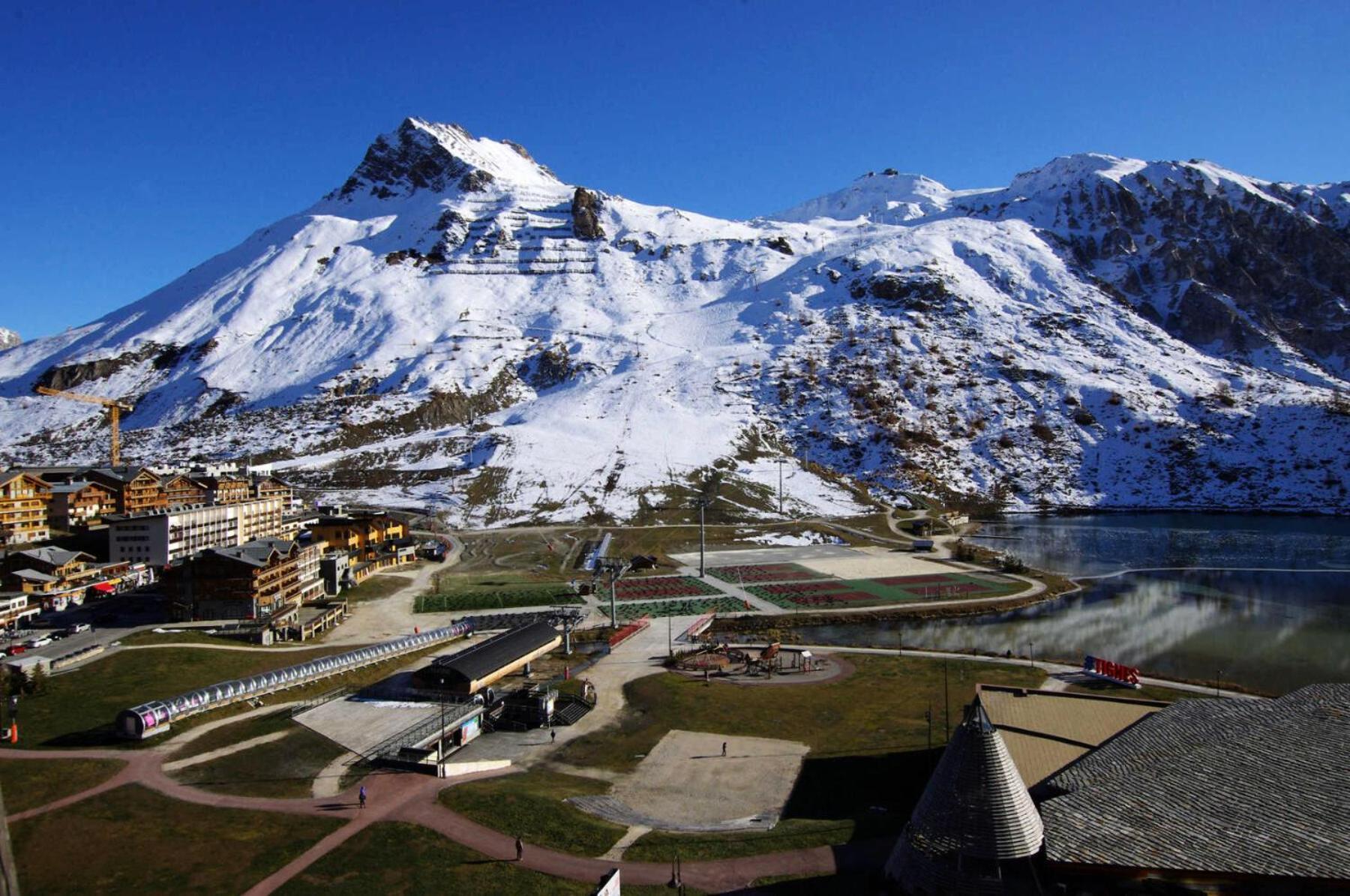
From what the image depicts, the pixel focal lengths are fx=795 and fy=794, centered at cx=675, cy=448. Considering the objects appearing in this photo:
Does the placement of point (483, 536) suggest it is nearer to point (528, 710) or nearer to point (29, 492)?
point (29, 492)

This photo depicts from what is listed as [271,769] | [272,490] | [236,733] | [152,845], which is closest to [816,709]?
[271,769]

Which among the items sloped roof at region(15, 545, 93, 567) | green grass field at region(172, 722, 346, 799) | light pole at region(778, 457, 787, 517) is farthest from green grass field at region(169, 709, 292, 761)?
light pole at region(778, 457, 787, 517)

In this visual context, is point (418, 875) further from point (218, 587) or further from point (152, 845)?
point (218, 587)

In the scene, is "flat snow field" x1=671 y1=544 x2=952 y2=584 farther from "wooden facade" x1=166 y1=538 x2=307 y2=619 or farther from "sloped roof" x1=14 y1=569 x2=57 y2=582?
"sloped roof" x1=14 y1=569 x2=57 y2=582

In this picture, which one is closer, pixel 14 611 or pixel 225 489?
pixel 14 611

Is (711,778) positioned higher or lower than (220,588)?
lower

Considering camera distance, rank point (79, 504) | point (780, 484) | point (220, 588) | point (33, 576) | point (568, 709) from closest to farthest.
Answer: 1. point (568, 709)
2. point (220, 588)
3. point (33, 576)
4. point (79, 504)
5. point (780, 484)

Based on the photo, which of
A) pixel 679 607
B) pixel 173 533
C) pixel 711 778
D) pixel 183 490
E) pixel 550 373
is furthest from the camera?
pixel 550 373

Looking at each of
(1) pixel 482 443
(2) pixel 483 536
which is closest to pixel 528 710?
(2) pixel 483 536
